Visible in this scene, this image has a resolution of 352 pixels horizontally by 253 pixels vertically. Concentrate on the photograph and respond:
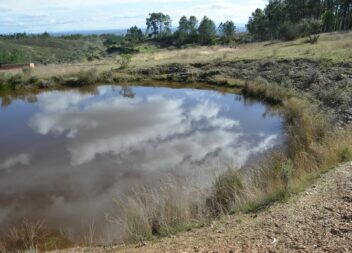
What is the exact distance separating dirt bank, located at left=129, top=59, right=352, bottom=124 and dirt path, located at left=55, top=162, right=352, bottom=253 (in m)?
6.63

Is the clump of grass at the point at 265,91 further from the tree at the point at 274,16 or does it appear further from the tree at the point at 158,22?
the tree at the point at 158,22

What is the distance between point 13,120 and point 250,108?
1153 centimetres

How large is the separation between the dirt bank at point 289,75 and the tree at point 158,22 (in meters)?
67.9

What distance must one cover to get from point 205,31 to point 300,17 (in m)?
22.1

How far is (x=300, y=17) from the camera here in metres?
58.9

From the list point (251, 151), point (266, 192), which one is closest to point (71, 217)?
point (266, 192)

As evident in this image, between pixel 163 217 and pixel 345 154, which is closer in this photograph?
pixel 163 217

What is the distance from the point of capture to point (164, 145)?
1354 cm

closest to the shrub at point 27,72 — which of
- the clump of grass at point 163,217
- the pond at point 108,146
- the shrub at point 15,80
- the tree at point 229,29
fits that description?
the shrub at point 15,80

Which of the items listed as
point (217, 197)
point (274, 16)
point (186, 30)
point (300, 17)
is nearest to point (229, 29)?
point (186, 30)

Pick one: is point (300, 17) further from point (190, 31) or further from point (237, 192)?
point (237, 192)

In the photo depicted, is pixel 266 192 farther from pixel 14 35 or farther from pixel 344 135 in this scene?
pixel 14 35

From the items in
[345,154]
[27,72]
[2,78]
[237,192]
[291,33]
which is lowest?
[237,192]

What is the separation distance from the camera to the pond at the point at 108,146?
941 cm
